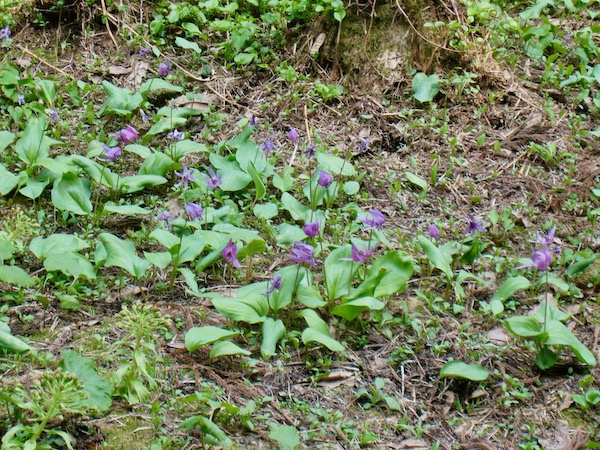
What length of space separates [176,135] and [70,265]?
1.06 meters

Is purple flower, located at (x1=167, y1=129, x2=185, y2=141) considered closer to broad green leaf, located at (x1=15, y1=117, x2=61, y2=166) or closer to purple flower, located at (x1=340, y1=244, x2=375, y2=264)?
broad green leaf, located at (x1=15, y1=117, x2=61, y2=166)

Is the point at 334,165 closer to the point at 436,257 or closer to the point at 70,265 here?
the point at 436,257

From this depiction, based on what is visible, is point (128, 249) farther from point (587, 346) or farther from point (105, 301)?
point (587, 346)

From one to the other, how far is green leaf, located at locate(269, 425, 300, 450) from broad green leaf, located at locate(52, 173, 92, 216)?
64.0 inches

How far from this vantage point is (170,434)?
102 inches

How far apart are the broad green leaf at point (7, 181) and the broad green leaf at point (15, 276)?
696 millimetres

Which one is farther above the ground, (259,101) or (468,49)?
(468,49)

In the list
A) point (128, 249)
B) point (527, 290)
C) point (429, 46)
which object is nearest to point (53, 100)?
point (128, 249)

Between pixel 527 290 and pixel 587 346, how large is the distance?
39 cm

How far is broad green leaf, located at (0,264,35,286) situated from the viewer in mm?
3010

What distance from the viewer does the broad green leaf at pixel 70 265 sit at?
10.3ft

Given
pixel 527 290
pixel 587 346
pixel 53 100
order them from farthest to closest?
pixel 53 100, pixel 527 290, pixel 587 346

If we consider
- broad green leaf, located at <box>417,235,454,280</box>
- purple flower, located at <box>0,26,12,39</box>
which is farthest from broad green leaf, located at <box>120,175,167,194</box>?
purple flower, located at <box>0,26,12,39</box>

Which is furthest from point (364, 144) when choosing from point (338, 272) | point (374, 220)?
point (338, 272)
